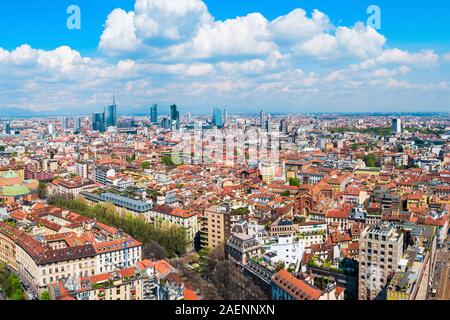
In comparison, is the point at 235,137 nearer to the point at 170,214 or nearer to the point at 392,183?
the point at 392,183

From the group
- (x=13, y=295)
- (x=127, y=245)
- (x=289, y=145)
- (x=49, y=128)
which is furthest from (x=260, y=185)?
(x=49, y=128)

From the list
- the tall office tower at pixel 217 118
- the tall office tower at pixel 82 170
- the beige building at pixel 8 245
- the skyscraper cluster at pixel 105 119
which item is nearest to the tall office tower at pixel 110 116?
the skyscraper cluster at pixel 105 119

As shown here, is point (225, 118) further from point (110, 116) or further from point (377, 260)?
point (377, 260)

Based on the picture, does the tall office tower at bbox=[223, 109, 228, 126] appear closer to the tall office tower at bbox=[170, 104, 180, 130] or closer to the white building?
the tall office tower at bbox=[170, 104, 180, 130]

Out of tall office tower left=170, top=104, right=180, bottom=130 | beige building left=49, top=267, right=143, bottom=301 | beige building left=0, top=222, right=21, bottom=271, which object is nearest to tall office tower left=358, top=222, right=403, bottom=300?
beige building left=49, top=267, right=143, bottom=301

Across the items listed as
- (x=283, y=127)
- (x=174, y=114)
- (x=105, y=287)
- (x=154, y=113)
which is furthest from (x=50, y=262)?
(x=154, y=113)
